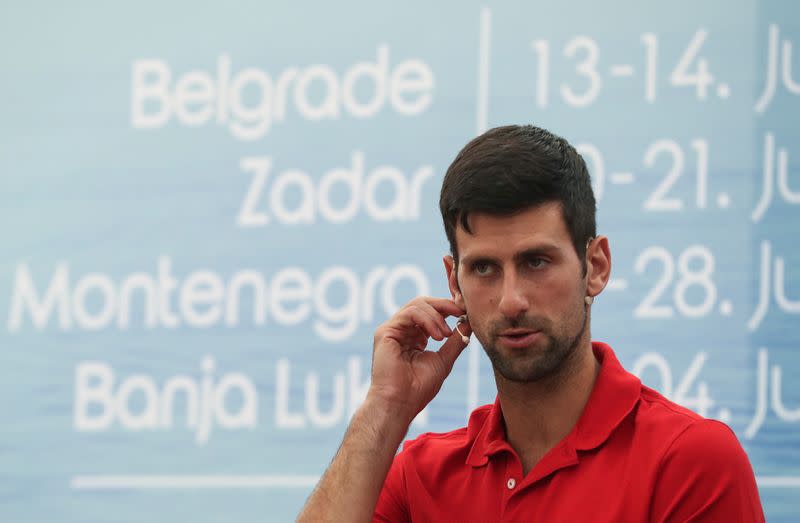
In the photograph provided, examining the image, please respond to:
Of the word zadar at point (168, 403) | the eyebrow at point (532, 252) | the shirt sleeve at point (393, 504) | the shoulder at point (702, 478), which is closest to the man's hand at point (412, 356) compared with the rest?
the shirt sleeve at point (393, 504)

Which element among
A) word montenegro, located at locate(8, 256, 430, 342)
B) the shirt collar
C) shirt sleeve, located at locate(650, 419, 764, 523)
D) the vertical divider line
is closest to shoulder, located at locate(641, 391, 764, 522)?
shirt sleeve, located at locate(650, 419, 764, 523)

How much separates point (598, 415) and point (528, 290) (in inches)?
9.1

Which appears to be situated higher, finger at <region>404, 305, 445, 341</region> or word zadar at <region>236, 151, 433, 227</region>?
word zadar at <region>236, 151, 433, 227</region>

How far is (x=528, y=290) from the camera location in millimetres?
1853

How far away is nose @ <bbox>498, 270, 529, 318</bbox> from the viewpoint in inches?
72.4

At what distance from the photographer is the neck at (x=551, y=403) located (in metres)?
1.90

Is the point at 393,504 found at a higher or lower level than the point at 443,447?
lower

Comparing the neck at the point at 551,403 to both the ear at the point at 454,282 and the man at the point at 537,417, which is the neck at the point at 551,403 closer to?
the man at the point at 537,417

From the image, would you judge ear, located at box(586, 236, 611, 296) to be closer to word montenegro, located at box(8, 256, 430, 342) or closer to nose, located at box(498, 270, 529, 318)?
nose, located at box(498, 270, 529, 318)

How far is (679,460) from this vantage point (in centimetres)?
169

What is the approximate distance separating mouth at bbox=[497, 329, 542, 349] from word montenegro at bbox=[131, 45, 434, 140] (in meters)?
1.50

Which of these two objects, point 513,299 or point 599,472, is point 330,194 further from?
point 599,472

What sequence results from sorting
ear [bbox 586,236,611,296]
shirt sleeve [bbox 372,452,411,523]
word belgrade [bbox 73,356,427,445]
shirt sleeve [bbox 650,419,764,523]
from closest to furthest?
shirt sleeve [bbox 650,419,764,523]
ear [bbox 586,236,611,296]
shirt sleeve [bbox 372,452,411,523]
word belgrade [bbox 73,356,427,445]

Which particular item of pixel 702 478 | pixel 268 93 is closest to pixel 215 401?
pixel 268 93
